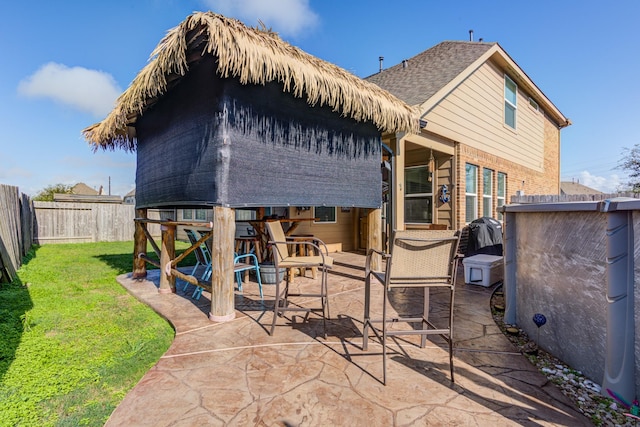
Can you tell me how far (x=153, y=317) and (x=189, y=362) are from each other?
4.98 feet

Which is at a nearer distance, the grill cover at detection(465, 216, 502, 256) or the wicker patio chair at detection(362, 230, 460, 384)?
the wicker patio chair at detection(362, 230, 460, 384)

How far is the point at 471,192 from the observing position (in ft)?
27.0

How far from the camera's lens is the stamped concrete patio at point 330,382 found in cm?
178

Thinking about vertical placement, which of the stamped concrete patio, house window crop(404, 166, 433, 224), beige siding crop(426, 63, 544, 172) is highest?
beige siding crop(426, 63, 544, 172)

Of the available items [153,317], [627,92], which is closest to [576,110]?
[627,92]

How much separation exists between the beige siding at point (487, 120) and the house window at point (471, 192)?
653 mm

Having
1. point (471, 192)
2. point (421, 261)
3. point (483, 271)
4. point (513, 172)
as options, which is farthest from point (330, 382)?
point (513, 172)

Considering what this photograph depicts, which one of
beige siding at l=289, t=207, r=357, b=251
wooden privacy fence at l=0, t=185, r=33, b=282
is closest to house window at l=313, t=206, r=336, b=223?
beige siding at l=289, t=207, r=357, b=251

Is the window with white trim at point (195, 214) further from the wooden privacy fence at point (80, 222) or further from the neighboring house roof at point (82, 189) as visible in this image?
the neighboring house roof at point (82, 189)

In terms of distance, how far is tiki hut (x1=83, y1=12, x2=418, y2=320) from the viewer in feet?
10.3

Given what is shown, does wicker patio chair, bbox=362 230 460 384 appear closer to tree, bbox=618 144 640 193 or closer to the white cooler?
the white cooler

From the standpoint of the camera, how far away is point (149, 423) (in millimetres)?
1737

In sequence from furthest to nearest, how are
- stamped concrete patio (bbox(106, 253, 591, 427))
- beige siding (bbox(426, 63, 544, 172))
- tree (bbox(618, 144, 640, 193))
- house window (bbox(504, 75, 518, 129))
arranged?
1. tree (bbox(618, 144, 640, 193))
2. house window (bbox(504, 75, 518, 129))
3. beige siding (bbox(426, 63, 544, 172))
4. stamped concrete patio (bbox(106, 253, 591, 427))

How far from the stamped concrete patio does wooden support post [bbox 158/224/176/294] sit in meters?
1.42
